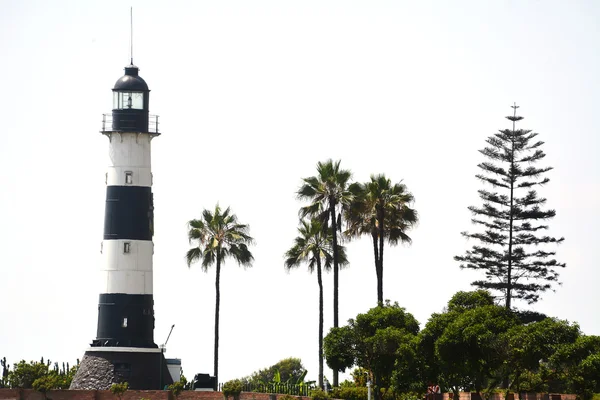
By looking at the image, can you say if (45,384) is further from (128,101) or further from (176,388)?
(128,101)

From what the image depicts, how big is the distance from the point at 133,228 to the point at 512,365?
24.1m

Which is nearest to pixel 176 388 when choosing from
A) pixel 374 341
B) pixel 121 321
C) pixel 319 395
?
pixel 121 321

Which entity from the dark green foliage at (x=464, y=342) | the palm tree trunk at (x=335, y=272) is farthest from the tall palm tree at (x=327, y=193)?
the dark green foliage at (x=464, y=342)

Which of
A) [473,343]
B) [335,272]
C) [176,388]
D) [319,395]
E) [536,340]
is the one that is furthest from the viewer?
[335,272]

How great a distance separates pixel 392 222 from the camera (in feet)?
247

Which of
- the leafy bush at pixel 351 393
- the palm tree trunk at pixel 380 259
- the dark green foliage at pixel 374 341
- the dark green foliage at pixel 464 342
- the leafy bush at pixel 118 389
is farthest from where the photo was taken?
the palm tree trunk at pixel 380 259

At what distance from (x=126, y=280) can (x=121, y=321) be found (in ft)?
6.95

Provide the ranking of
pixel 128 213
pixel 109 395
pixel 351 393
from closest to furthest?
pixel 351 393 < pixel 109 395 < pixel 128 213

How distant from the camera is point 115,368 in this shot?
72562 mm

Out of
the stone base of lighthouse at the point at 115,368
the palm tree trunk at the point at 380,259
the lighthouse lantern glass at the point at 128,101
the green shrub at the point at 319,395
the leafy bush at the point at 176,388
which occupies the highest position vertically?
the lighthouse lantern glass at the point at 128,101

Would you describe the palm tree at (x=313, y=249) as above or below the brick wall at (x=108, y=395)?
above

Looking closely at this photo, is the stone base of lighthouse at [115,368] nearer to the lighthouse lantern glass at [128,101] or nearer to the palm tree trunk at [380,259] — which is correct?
the palm tree trunk at [380,259]

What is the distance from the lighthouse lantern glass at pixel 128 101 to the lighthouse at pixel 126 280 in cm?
105

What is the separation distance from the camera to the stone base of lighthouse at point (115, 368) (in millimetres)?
72438
